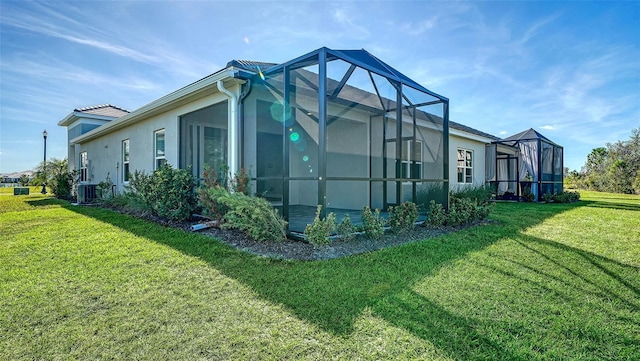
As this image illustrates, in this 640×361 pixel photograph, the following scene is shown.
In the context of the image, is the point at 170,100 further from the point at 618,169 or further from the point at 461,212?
the point at 618,169

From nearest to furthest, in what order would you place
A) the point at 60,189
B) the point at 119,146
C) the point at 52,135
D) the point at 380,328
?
the point at 380,328
the point at 119,146
the point at 60,189
the point at 52,135

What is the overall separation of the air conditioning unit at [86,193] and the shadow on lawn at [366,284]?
7.92m

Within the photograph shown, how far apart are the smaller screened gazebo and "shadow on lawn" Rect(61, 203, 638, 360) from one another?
10413 mm

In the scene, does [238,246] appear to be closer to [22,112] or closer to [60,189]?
[60,189]

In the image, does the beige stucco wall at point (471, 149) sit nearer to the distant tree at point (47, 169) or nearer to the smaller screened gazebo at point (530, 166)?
the smaller screened gazebo at point (530, 166)

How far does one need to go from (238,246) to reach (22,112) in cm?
1788

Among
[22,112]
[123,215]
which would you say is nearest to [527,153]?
[123,215]

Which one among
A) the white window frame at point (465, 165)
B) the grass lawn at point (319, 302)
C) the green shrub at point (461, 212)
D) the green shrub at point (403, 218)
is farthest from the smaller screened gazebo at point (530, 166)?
the green shrub at point (403, 218)

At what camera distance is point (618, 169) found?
69.5 feet

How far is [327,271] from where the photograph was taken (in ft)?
11.6

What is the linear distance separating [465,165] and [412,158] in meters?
8.06

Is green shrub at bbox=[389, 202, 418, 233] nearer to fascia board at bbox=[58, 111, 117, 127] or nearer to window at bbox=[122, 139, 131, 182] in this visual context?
window at bbox=[122, 139, 131, 182]

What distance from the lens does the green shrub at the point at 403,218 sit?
18.7 feet

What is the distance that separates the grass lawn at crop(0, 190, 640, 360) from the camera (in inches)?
81.2
